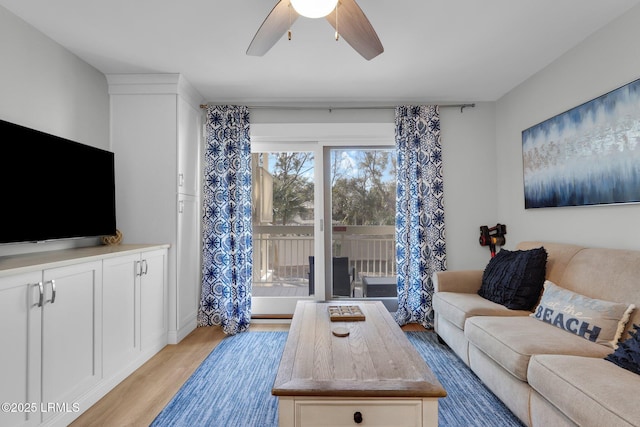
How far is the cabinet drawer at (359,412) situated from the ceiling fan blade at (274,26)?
6.13 feet

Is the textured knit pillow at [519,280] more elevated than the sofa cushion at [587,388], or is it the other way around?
the textured knit pillow at [519,280]

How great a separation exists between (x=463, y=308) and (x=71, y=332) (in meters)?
2.61

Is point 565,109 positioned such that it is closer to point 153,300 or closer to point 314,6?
point 314,6

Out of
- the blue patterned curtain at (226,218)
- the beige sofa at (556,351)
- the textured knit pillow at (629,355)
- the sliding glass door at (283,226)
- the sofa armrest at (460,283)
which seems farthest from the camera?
the sliding glass door at (283,226)

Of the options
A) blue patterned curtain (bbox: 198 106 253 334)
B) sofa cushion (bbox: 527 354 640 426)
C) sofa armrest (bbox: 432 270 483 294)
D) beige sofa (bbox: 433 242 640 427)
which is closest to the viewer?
sofa cushion (bbox: 527 354 640 426)

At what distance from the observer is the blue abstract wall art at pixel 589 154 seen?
2.07 m

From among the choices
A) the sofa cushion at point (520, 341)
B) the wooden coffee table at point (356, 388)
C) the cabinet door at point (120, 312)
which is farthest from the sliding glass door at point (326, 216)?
the wooden coffee table at point (356, 388)

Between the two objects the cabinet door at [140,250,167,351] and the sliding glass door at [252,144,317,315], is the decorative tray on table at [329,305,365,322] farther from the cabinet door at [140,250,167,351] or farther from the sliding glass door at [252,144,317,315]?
the cabinet door at [140,250,167,351]

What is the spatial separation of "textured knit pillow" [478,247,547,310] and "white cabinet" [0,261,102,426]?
9.51 ft

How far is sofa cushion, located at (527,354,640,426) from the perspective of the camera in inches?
46.4

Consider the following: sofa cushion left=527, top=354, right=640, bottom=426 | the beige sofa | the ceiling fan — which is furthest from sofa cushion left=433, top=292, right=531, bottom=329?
the ceiling fan

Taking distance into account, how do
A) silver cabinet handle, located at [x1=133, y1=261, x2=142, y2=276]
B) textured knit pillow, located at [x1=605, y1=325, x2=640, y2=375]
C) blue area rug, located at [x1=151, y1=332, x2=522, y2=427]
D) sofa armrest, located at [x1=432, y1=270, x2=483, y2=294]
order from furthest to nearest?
sofa armrest, located at [x1=432, y1=270, x2=483, y2=294]
silver cabinet handle, located at [x1=133, y1=261, x2=142, y2=276]
blue area rug, located at [x1=151, y1=332, x2=522, y2=427]
textured knit pillow, located at [x1=605, y1=325, x2=640, y2=375]

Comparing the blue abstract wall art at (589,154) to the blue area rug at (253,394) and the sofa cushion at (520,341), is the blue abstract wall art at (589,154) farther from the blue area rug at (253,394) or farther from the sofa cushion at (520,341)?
the blue area rug at (253,394)

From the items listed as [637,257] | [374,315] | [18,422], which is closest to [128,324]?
[18,422]
